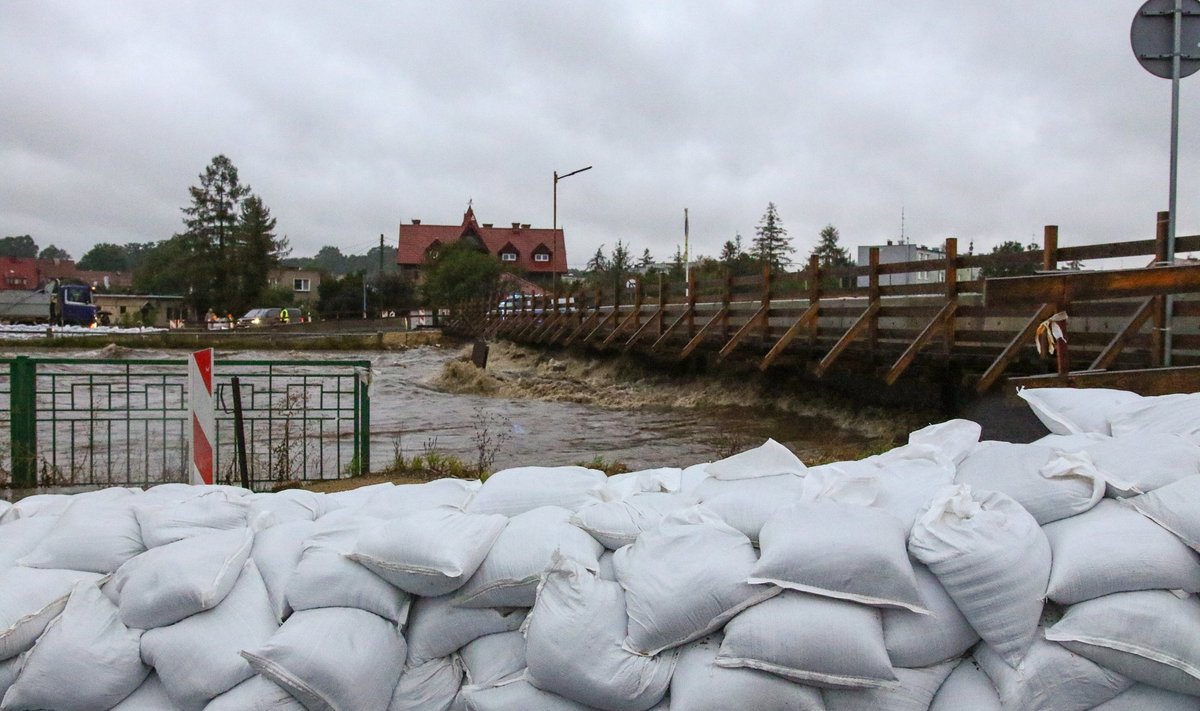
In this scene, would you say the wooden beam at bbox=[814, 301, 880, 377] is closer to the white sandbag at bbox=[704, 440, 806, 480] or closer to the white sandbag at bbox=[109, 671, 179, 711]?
the white sandbag at bbox=[704, 440, 806, 480]

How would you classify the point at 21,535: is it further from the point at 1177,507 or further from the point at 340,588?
the point at 1177,507

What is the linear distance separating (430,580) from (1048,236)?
9459 mm

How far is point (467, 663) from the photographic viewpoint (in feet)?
7.18

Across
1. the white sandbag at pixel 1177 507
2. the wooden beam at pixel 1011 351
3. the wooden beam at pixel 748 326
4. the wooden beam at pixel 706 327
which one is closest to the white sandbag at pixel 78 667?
the white sandbag at pixel 1177 507

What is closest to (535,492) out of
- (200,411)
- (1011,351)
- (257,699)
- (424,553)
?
(424,553)

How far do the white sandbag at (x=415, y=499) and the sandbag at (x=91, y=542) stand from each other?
1.89 ft

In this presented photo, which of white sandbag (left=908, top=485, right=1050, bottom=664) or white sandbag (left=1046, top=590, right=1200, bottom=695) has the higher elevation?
white sandbag (left=908, top=485, right=1050, bottom=664)

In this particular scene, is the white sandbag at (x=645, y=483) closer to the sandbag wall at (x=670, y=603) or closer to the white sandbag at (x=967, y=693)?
the sandbag wall at (x=670, y=603)

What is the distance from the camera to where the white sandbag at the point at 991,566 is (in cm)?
198

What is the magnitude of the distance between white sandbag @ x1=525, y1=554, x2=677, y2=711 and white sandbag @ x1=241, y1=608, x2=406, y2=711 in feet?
1.10

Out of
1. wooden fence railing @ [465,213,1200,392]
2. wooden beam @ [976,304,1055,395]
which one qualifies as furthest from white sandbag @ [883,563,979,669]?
wooden beam @ [976,304,1055,395]

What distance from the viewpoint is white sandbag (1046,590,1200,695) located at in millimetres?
1896

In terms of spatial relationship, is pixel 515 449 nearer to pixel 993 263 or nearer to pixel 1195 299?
pixel 993 263

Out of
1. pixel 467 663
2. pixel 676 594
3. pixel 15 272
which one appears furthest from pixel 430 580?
pixel 15 272
